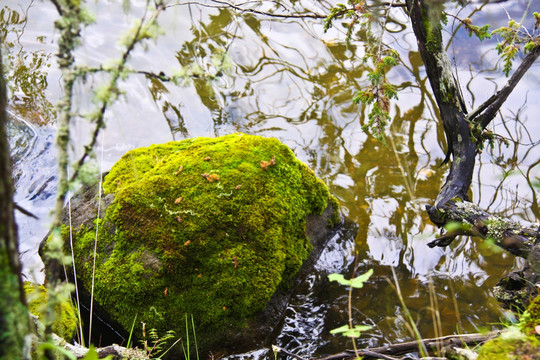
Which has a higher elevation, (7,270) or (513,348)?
(7,270)

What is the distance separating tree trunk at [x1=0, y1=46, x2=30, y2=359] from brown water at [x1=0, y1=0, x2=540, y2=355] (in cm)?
291

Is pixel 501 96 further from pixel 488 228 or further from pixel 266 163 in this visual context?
pixel 266 163

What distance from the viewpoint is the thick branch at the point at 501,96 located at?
12.4 feet

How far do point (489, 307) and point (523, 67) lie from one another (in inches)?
91.6

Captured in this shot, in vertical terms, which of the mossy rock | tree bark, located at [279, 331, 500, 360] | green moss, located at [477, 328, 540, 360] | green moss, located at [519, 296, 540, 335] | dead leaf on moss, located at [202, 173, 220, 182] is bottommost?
tree bark, located at [279, 331, 500, 360]

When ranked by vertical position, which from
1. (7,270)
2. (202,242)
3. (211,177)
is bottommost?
(7,270)

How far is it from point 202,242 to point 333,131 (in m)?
3.62

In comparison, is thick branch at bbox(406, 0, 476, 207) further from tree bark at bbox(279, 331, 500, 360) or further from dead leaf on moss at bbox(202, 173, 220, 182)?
dead leaf on moss at bbox(202, 173, 220, 182)

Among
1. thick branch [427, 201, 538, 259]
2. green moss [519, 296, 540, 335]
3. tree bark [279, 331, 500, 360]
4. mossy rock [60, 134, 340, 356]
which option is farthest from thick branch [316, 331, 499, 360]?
mossy rock [60, 134, 340, 356]

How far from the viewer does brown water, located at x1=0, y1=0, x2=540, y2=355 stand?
14.5ft

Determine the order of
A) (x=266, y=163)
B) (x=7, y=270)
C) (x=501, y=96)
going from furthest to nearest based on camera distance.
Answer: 1. (x=266, y=163)
2. (x=501, y=96)
3. (x=7, y=270)

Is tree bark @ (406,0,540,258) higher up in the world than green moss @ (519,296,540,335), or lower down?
higher up

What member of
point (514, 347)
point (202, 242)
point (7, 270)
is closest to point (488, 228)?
point (514, 347)

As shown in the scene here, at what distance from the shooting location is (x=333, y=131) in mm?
6730
